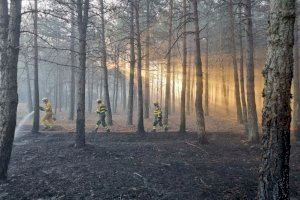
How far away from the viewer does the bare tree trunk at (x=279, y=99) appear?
246 inches

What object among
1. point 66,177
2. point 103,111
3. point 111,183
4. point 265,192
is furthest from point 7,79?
point 103,111

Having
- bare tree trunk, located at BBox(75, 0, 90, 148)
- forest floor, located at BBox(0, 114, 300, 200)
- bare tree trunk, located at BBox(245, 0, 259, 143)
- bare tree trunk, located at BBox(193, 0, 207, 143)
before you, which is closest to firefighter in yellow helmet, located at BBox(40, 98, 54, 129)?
forest floor, located at BBox(0, 114, 300, 200)

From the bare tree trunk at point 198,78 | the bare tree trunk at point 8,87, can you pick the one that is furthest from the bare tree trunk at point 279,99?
the bare tree trunk at point 198,78

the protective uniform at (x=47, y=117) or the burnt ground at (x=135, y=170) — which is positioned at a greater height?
the protective uniform at (x=47, y=117)

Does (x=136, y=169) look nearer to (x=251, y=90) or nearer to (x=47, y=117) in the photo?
(x=251, y=90)

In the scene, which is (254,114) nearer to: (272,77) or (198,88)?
(198,88)

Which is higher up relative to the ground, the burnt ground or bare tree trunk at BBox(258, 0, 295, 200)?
bare tree trunk at BBox(258, 0, 295, 200)

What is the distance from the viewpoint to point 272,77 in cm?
634

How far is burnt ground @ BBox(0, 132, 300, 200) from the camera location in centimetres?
883

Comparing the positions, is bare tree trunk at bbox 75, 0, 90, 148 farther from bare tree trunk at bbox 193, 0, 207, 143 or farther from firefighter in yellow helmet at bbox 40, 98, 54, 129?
firefighter in yellow helmet at bbox 40, 98, 54, 129

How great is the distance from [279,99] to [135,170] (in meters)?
6.12

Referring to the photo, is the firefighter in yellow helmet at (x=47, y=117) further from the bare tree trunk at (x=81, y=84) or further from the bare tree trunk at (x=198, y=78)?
the bare tree trunk at (x=198, y=78)

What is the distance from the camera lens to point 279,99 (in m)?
6.24

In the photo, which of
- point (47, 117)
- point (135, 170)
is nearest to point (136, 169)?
point (135, 170)
